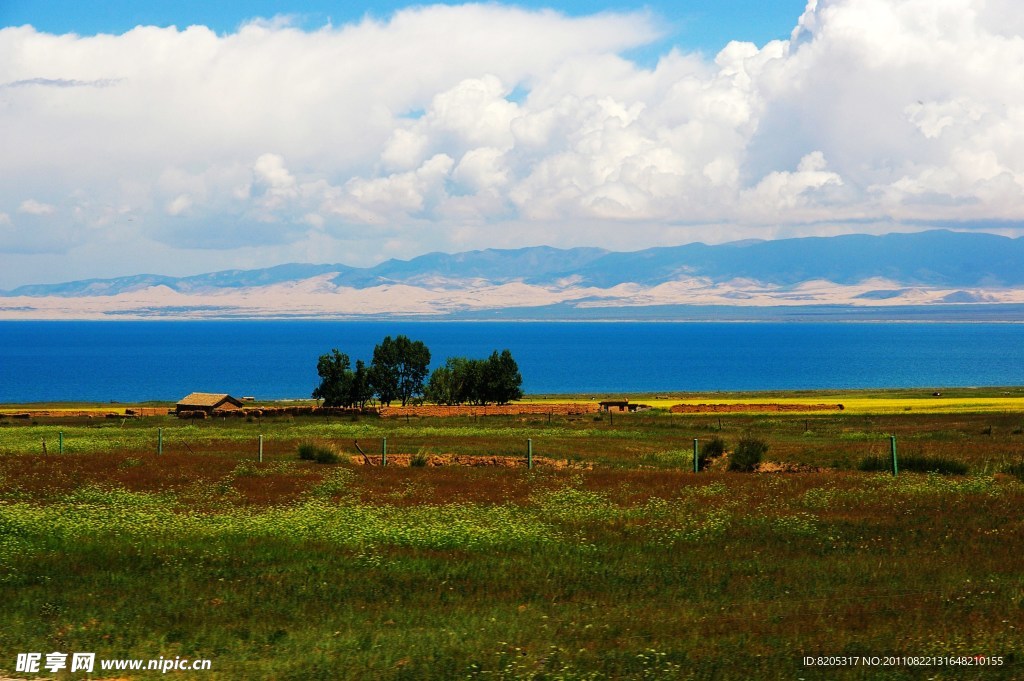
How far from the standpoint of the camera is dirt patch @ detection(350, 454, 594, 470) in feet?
140

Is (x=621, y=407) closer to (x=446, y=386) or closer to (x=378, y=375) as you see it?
(x=446, y=386)

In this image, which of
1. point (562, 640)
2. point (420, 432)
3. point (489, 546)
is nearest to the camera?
point (562, 640)

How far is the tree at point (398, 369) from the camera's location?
132750 millimetres

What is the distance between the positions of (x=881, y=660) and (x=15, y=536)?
19865 mm

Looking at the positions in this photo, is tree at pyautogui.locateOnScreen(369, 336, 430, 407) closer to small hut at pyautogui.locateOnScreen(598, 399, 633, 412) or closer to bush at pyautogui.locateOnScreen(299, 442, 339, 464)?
small hut at pyautogui.locateOnScreen(598, 399, 633, 412)

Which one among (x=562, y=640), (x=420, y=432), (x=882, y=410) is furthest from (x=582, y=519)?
(x=882, y=410)

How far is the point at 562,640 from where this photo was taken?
644 inches

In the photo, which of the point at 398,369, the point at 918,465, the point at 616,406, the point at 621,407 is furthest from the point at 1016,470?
the point at 398,369

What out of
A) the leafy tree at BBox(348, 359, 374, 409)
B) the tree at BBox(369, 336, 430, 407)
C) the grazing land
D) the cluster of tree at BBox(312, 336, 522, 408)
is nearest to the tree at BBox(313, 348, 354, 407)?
the cluster of tree at BBox(312, 336, 522, 408)

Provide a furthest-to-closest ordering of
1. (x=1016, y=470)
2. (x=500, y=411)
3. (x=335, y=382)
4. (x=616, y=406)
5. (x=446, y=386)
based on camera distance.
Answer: (x=446, y=386) < (x=335, y=382) < (x=616, y=406) < (x=500, y=411) < (x=1016, y=470)

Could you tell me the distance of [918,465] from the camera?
37594mm

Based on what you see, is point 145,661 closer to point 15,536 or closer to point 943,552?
point 15,536

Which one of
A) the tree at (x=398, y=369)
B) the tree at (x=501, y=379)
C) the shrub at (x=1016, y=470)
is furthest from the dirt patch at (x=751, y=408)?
the shrub at (x=1016, y=470)

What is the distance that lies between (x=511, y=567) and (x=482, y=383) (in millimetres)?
102707
